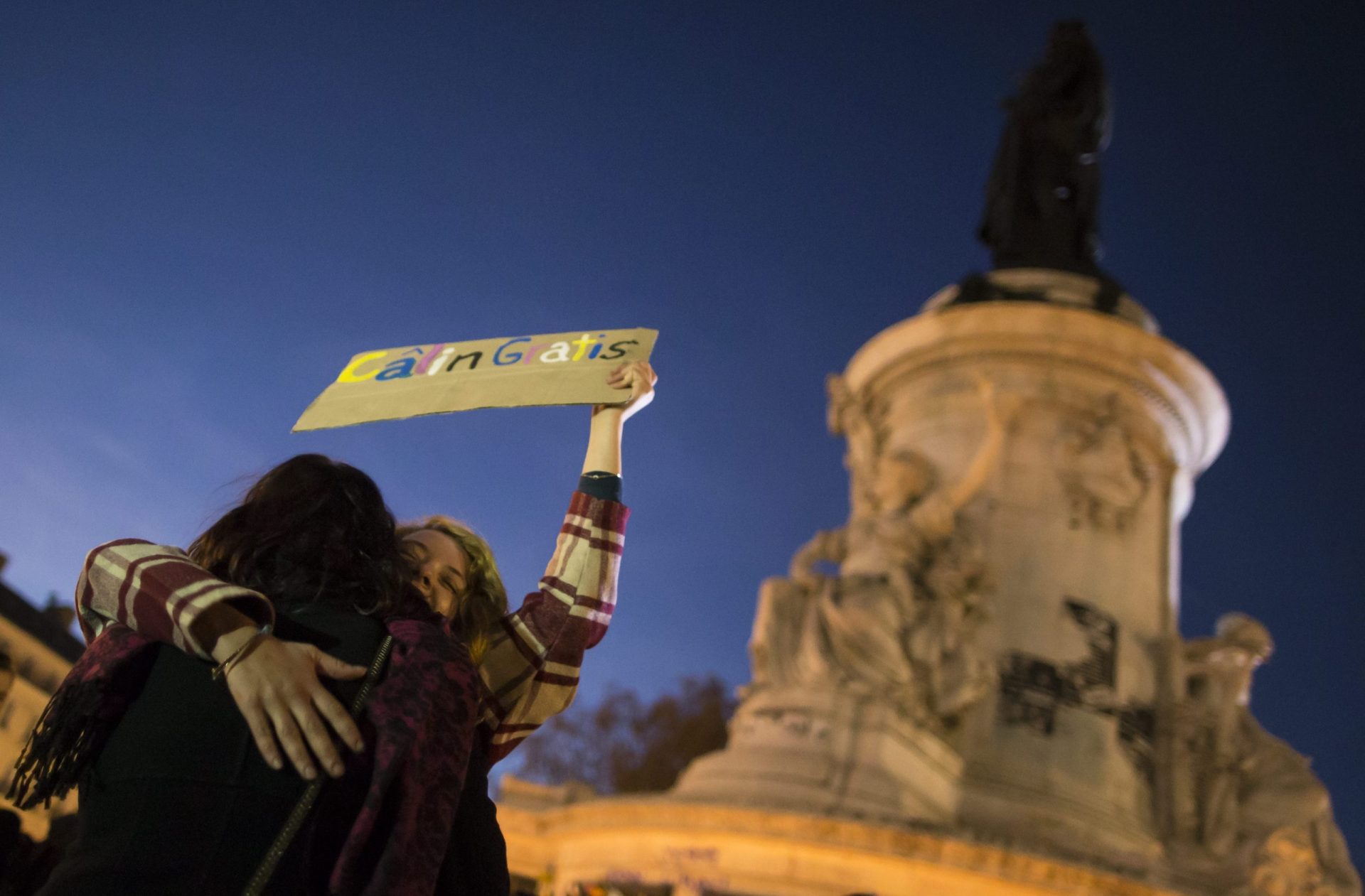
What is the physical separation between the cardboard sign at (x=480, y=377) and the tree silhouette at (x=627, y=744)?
30021mm

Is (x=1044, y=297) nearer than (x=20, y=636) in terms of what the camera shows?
Yes

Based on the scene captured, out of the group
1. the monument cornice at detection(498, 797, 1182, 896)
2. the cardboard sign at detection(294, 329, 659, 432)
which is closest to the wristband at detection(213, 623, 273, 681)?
the cardboard sign at detection(294, 329, 659, 432)

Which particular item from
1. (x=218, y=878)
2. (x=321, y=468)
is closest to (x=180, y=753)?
(x=218, y=878)

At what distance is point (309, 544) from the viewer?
7.32ft

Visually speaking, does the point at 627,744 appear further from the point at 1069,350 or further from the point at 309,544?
the point at 309,544

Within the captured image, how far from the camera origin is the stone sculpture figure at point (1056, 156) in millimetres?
18641

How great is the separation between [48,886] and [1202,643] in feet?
49.3

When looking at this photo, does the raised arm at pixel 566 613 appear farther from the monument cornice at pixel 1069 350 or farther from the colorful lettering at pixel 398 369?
the monument cornice at pixel 1069 350

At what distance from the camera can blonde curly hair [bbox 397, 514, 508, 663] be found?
2.71 m

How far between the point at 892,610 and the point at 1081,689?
2.41 meters

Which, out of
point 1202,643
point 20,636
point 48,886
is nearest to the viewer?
point 48,886

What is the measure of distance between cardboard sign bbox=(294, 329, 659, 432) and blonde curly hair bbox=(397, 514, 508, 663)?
0.87 ft

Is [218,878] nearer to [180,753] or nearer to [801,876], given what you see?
[180,753]

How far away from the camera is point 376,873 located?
195cm
